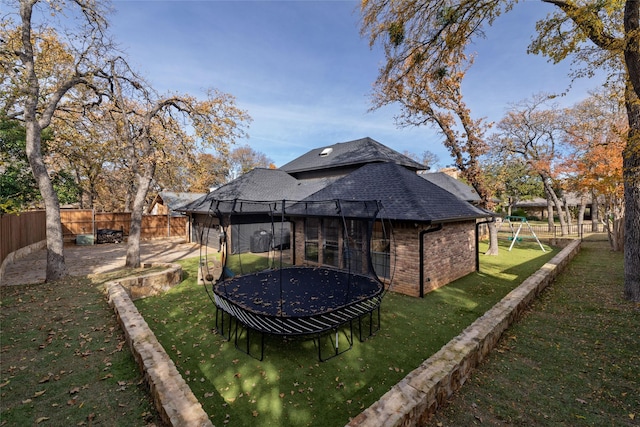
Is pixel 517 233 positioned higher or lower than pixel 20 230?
lower

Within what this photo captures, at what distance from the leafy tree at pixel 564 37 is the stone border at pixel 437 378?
418 centimetres

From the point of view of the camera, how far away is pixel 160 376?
11.2 feet

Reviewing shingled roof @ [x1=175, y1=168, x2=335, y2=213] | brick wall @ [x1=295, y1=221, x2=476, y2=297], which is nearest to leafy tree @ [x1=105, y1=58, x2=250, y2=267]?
shingled roof @ [x1=175, y1=168, x2=335, y2=213]

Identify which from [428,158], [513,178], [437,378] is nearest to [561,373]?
[437,378]

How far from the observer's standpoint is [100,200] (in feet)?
95.8

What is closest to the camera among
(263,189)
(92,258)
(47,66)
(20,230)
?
(47,66)

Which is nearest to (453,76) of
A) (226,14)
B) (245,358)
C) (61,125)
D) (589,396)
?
(226,14)

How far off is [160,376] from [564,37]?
371 inches

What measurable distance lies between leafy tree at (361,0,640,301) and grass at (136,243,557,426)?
4.05 meters

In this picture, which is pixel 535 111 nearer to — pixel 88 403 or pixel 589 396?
pixel 589 396

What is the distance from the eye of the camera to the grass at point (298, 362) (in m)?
3.54

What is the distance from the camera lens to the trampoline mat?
16.8 ft

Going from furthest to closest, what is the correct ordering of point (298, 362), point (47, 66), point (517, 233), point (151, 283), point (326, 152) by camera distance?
point (326, 152)
point (517, 233)
point (47, 66)
point (151, 283)
point (298, 362)

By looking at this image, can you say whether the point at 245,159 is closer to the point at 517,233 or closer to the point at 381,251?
the point at 517,233
